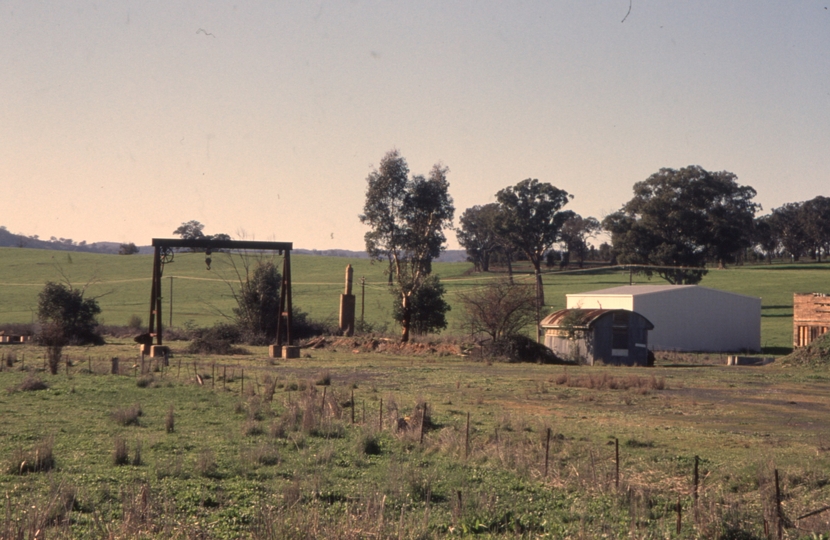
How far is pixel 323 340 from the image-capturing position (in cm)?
4662

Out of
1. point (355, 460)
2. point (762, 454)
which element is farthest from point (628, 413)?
point (355, 460)

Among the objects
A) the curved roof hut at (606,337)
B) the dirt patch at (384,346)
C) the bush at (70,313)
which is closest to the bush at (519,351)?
the curved roof hut at (606,337)

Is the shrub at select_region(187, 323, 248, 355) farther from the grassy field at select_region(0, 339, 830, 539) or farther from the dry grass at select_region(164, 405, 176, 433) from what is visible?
the dry grass at select_region(164, 405, 176, 433)

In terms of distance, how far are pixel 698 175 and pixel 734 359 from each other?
3749cm

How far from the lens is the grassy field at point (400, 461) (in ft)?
27.8

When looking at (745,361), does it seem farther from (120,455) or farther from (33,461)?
(33,461)

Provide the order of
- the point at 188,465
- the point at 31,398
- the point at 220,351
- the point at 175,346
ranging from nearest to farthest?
the point at 188,465 < the point at 31,398 < the point at 220,351 < the point at 175,346

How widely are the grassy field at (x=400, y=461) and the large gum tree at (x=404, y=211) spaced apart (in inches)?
1287

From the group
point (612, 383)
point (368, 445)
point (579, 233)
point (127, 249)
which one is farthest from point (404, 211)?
point (127, 249)

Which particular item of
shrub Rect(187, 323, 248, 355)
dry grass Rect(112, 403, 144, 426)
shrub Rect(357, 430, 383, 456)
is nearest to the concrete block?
shrub Rect(187, 323, 248, 355)

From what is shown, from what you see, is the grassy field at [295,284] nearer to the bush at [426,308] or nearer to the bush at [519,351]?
the bush at [426,308]

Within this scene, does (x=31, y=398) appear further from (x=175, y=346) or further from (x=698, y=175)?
(x=698, y=175)

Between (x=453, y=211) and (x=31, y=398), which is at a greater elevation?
(x=453, y=211)

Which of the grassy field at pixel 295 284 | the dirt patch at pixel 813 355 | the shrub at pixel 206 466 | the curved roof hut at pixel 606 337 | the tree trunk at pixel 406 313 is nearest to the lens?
the shrub at pixel 206 466
